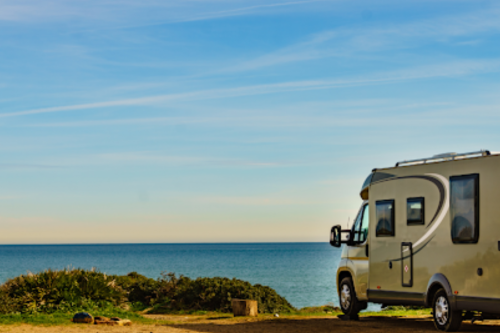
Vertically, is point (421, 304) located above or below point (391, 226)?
below

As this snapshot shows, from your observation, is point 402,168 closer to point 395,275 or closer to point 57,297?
point 395,275

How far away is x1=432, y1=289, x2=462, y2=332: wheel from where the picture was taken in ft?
39.9

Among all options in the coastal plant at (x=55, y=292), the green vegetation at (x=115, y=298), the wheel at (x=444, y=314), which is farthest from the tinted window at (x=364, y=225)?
the coastal plant at (x=55, y=292)

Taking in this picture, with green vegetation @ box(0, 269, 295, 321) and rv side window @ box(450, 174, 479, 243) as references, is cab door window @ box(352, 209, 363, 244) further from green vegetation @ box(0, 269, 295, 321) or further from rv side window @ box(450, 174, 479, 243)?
green vegetation @ box(0, 269, 295, 321)

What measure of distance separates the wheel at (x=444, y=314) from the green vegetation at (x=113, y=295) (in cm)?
695

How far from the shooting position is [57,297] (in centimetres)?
1650

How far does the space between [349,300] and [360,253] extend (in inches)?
51.7

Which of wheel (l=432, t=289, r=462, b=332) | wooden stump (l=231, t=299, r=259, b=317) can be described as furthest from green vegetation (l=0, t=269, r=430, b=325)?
wheel (l=432, t=289, r=462, b=332)

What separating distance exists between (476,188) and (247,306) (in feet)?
23.8

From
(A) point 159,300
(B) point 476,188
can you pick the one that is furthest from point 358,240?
(A) point 159,300

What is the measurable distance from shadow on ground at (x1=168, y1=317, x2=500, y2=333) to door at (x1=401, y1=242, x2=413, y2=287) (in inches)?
38.5

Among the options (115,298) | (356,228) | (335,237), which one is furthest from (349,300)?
(115,298)

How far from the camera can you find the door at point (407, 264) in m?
13.3

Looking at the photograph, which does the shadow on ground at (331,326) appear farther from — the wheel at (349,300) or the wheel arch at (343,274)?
the wheel arch at (343,274)
